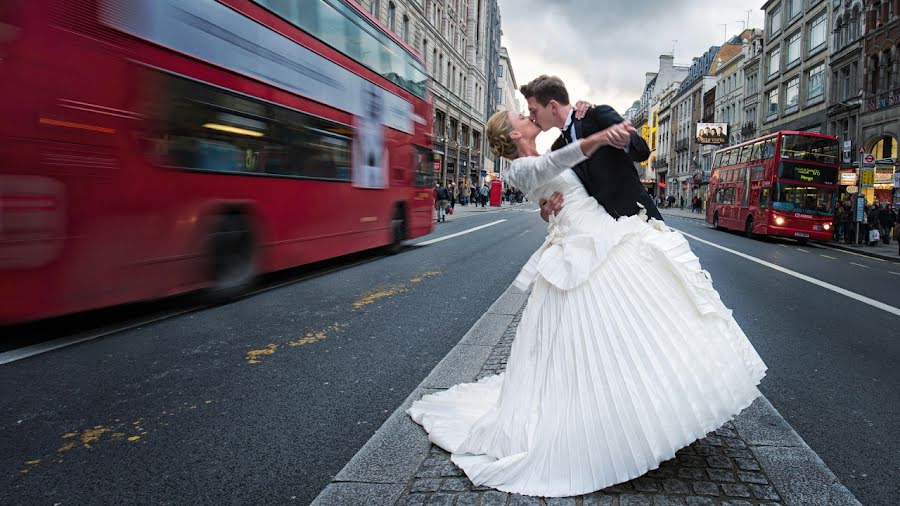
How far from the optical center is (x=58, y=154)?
4711 millimetres

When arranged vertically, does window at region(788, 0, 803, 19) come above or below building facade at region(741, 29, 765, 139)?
above

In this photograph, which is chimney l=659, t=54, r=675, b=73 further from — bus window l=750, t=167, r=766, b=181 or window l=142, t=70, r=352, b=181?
window l=142, t=70, r=352, b=181

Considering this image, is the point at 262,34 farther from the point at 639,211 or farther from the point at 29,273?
the point at 639,211

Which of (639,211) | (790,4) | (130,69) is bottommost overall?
(639,211)

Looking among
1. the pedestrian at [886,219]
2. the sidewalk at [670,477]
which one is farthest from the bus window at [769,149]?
the sidewalk at [670,477]

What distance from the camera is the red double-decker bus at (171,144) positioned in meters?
4.54

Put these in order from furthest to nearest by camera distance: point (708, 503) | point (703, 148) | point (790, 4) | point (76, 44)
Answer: point (703, 148) → point (790, 4) → point (76, 44) → point (708, 503)

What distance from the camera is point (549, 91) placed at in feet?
8.58

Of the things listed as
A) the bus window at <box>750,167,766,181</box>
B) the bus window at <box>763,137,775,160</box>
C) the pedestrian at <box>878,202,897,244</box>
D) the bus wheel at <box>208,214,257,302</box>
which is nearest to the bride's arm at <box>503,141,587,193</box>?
the bus wheel at <box>208,214,257,302</box>

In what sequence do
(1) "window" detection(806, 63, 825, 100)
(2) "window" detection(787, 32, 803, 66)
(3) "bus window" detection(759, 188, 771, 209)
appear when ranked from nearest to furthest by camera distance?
1. (3) "bus window" detection(759, 188, 771, 209)
2. (1) "window" detection(806, 63, 825, 100)
3. (2) "window" detection(787, 32, 803, 66)

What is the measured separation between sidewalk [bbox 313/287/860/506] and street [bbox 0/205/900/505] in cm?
21

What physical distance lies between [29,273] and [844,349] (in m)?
6.83

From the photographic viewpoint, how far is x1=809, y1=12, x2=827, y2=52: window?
3656 centimetres

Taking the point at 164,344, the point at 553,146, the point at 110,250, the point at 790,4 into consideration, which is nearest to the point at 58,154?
the point at 110,250
